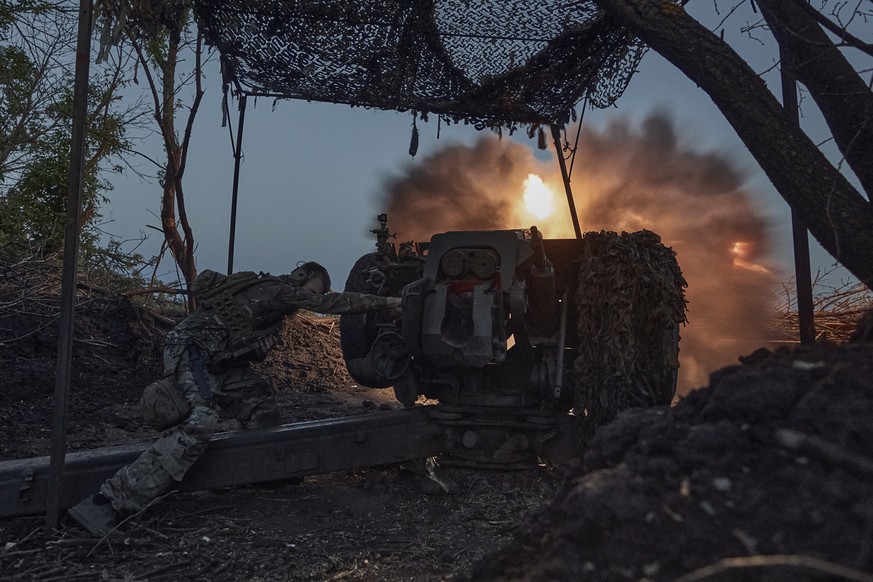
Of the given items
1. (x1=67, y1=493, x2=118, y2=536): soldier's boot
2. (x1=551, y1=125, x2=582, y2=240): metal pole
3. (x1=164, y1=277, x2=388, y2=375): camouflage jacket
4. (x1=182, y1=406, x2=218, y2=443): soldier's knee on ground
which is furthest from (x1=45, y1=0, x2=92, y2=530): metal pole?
(x1=551, y1=125, x2=582, y2=240): metal pole

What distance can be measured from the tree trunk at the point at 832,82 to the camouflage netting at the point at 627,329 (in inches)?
61.9

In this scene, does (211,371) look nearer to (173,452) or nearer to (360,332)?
(173,452)

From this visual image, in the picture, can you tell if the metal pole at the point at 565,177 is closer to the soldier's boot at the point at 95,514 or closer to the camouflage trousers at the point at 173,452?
the camouflage trousers at the point at 173,452

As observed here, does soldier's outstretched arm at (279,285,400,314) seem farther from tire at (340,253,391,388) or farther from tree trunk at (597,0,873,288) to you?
tree trunk at (597,0,873,288)

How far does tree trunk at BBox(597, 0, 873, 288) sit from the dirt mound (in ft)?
4.03

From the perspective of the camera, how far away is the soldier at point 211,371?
171 inches

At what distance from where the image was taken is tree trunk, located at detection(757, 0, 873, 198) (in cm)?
345

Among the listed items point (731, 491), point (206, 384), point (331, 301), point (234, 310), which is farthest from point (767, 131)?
point (206, 384)

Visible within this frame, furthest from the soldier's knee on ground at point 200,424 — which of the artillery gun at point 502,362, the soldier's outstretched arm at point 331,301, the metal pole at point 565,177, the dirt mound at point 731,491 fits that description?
the metal pole at point 565,177

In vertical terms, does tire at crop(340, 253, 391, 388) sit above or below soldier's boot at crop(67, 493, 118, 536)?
above

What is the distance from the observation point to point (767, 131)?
11.3 ft

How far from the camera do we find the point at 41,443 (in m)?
6.17

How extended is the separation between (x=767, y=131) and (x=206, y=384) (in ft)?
12.4

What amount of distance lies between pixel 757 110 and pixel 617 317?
1785mm
